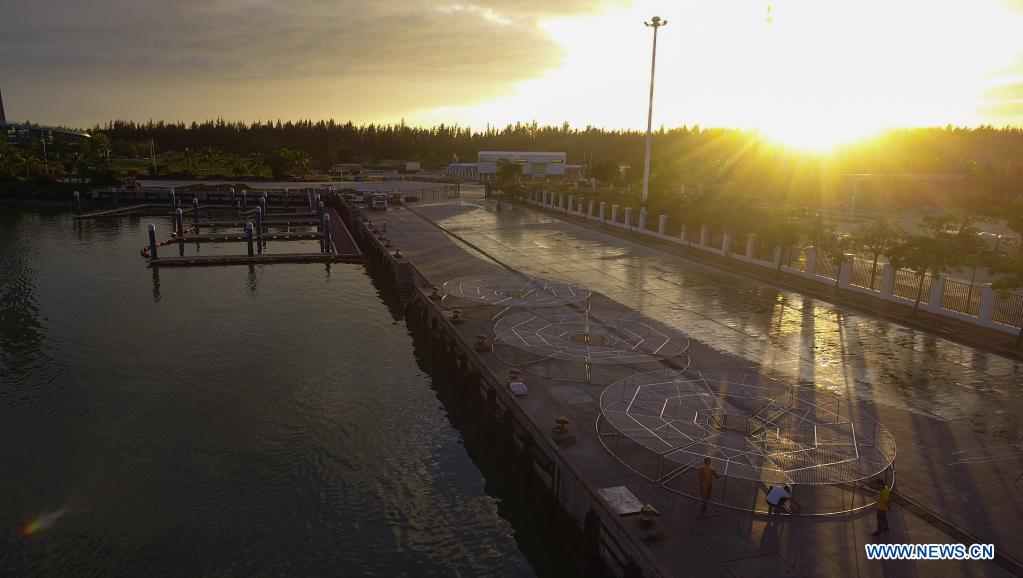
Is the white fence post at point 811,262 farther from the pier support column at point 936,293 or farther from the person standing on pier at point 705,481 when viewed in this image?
the person standing on pier at point 705,481

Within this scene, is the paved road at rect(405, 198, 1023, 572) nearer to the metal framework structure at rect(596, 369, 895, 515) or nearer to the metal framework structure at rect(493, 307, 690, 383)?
the metal framework structure at rect(596, 369, 895, 515)

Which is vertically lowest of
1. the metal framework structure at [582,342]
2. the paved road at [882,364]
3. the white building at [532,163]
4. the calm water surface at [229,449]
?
the calm water surface at [229,449]

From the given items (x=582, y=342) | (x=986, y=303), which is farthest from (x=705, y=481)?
(x=986, y=303)

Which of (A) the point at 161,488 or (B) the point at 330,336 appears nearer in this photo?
(A) the point at 161,488

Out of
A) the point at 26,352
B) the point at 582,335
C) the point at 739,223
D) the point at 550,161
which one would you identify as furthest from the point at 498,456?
the point at 550,161

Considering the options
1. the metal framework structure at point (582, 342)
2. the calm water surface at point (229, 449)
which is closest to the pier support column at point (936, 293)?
the metal framework structure at point (582, 342)

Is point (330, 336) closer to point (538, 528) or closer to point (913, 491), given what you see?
point (538, 528)
